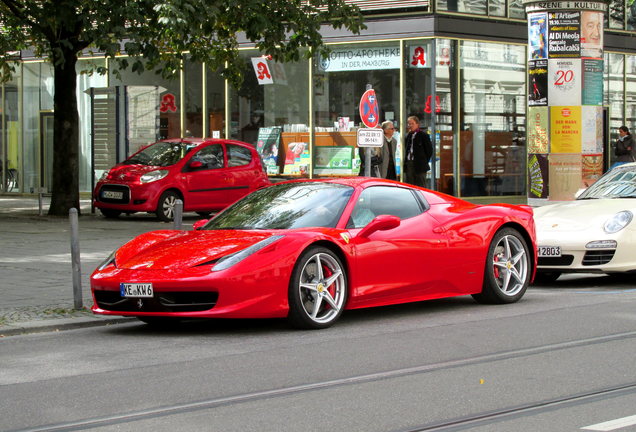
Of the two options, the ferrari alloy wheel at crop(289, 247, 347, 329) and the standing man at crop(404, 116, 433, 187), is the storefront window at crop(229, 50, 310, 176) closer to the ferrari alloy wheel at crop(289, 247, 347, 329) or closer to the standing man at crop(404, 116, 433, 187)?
the standing man at crop(404, 116, 433, 187)

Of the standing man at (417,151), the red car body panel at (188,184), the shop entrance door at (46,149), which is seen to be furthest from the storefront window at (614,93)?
the shop entrance door at (46,149)

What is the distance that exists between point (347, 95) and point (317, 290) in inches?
716

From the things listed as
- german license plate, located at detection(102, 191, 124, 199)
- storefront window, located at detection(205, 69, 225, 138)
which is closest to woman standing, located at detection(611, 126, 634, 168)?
storefront window, located at detection(205, 69, 225, 138)

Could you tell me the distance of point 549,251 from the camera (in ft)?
38.1

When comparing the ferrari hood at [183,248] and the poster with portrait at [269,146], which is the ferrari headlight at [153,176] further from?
the ferrari hood at [183,248]

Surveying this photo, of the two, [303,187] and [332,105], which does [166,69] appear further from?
[303,187]

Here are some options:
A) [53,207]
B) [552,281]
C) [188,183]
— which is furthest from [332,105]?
[552,281]

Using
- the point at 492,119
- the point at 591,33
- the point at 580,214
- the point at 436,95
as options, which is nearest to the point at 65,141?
the point at 436,95

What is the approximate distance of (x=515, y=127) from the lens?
87.6ft

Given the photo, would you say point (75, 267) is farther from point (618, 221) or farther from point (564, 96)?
point (564, 96)

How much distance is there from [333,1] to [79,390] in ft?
52.1

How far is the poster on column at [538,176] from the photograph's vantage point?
2206 centimetres

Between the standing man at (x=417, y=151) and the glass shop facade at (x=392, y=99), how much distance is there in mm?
5428

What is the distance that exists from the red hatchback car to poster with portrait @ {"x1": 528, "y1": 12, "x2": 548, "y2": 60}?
6.01 m
